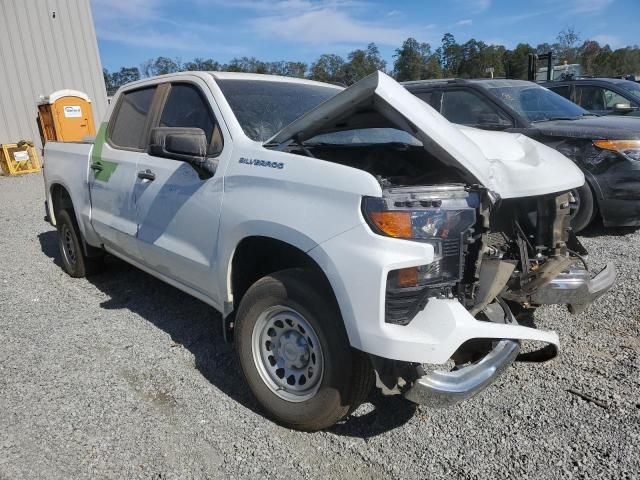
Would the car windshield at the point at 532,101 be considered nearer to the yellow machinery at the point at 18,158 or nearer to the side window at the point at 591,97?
the side window at the point at 591,97

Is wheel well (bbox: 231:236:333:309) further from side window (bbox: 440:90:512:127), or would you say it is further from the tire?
side window (bbox: 440:90:512:127)

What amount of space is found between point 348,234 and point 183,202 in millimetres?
1388

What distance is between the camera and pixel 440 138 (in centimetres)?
226

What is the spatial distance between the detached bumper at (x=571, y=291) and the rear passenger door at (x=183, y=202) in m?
1.88

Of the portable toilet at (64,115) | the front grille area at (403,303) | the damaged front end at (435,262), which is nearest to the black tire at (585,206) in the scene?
the damaged front end at (435,262)

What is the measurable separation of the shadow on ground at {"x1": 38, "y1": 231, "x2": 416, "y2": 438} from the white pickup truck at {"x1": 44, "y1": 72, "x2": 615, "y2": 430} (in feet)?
1.06

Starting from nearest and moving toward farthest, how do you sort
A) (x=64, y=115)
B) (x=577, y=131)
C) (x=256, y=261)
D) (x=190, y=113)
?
(x=256, y=261) < (x=190, y=113) < (x=577, y=131) < (x=64, y=115)

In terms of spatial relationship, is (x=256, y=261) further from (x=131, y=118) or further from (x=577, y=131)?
(x=577, y=131)

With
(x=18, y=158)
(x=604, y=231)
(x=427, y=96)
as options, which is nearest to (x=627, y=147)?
(x=604, y=231)

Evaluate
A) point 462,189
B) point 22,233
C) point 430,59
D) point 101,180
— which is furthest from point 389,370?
point 430,59

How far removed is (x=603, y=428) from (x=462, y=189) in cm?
145

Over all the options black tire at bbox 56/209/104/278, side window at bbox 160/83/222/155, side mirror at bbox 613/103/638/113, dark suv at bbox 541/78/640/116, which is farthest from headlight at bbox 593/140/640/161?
black tire at bbox 56/209/104/278

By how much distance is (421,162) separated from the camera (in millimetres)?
2941

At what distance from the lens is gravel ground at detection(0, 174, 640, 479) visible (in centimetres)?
238
